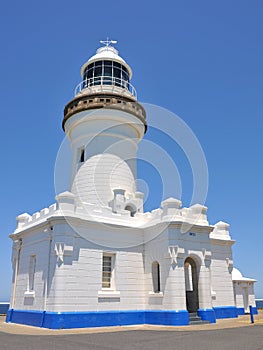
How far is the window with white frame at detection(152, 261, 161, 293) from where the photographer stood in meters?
16.5

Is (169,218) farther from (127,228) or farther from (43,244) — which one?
(43,244)

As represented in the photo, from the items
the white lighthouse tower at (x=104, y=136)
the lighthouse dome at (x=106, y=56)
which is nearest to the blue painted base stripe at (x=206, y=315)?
the white lighthouse tower at (x=104, y=136)

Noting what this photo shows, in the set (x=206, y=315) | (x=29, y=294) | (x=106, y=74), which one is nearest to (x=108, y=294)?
(x=29, y=294)

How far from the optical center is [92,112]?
65.9 ft

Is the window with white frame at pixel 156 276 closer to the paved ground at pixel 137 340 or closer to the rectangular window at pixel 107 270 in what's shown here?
the rectangular window at pixel 107 270

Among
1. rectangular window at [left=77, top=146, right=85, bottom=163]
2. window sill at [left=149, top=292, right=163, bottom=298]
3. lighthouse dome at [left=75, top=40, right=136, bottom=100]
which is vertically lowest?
window sill at [left=149, top=292, right=163, bottom=298]

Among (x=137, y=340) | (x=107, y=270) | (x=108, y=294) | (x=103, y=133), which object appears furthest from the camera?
(x=103, y=133)

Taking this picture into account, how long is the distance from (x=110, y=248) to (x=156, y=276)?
2.74 metres

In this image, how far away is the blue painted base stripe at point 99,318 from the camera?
541 inches

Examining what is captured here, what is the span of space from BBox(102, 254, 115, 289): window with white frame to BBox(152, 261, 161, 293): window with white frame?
81.3 inches

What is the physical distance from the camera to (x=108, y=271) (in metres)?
16.1

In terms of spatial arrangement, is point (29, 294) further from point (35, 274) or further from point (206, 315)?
point (206, 315)

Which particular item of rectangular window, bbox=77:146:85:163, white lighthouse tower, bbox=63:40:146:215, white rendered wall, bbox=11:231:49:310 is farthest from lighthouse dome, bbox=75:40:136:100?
white rendered wall, bbox=11:231:49:310

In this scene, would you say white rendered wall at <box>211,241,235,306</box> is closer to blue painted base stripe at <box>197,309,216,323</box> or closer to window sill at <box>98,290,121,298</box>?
blue painted base stripe at <box>197,309,216,323</box>
